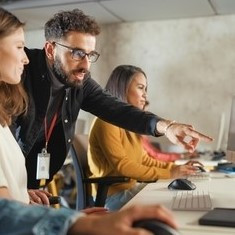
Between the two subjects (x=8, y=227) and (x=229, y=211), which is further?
(x=229, y=211)

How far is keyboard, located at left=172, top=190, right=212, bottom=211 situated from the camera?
1154mm

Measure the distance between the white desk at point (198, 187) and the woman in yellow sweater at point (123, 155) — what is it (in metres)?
0.27

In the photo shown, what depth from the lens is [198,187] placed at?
1600 mm

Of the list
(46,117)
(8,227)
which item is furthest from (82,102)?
(8,227)

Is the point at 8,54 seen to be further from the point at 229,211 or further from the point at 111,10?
the point at 111,10

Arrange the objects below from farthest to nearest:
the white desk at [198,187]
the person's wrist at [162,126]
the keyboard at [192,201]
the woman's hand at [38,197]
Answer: the person's wrist at [162,126], the woman's hand at [38,197], the keyboard at [192,201], the white desk at [198,187]

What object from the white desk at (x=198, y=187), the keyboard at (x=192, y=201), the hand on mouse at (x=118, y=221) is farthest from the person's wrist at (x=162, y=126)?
the hand on mouse at (x=118, y=221)

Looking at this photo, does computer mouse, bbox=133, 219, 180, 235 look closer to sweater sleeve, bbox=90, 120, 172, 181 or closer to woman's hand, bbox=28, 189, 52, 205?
woman's hand, bbox=28, 189, 52, 205

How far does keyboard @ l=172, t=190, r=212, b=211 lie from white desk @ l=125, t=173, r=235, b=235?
22 mm

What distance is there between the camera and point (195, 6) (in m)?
3.85

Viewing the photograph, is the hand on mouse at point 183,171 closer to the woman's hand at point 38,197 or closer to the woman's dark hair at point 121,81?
the woman's dark hair at point 121,81

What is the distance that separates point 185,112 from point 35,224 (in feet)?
→ 12.8

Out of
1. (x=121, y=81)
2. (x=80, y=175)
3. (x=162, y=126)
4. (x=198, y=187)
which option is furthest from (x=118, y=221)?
(x=121, y=81)

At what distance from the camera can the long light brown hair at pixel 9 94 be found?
122cm
